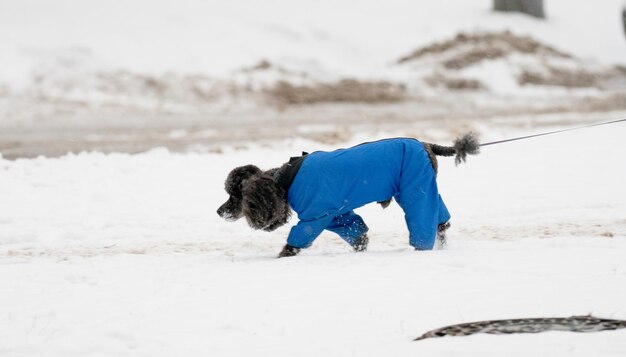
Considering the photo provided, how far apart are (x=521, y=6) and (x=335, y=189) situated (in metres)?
18.2

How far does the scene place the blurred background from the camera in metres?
14.6

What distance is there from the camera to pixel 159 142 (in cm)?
1306

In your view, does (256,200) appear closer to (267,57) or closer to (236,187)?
(236,187)

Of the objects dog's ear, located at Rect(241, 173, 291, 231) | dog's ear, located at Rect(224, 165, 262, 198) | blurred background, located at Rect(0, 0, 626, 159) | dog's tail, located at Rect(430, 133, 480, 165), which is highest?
blurred background, located at Rect(0, 0, 626, 159)

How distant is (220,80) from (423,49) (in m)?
5.76

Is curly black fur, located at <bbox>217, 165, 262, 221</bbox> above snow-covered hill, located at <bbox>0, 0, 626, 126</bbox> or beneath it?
beneath

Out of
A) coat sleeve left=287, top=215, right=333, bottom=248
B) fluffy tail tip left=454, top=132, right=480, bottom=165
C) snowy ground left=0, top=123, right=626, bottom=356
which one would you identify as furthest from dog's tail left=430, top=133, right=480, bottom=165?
coat sleeve left=287, top=215, right=333, bottom=248

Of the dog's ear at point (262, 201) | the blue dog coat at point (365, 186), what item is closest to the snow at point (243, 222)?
the blue dog coat at point (365, 186)

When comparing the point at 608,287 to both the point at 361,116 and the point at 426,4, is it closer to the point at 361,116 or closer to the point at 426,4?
the point at 361,116

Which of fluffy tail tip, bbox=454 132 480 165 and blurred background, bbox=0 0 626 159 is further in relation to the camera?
blurred background, bbox=0 0 626 159

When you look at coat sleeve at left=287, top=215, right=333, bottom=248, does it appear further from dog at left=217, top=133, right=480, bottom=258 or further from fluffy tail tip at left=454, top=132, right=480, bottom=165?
fluffy tail tip at left=454, top=132, right=480, bottom=165

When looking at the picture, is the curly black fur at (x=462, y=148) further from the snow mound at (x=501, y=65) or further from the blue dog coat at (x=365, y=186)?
the snow mound at (x=501, y=65)

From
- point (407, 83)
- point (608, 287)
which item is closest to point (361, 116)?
point (407, 83)

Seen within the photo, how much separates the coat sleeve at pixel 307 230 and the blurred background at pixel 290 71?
228 inches
